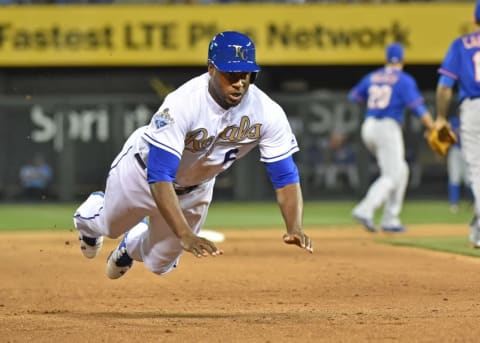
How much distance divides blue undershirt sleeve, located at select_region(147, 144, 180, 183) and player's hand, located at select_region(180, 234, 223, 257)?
40cm

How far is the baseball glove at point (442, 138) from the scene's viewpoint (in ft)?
35.7

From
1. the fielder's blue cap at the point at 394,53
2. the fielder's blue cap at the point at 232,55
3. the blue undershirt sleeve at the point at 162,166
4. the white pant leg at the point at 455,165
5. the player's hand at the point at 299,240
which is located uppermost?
the fielder's blue cap at the point at 232,55

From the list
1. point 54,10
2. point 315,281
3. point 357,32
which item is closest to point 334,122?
point 357,32

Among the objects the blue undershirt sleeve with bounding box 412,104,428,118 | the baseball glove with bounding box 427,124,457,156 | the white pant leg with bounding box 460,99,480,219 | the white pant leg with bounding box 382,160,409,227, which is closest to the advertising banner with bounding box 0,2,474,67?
the white pant leg with bounding box 382,160,409,227

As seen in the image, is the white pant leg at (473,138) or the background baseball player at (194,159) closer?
the background baseball player at (194,159)

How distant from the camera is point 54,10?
75.5ft

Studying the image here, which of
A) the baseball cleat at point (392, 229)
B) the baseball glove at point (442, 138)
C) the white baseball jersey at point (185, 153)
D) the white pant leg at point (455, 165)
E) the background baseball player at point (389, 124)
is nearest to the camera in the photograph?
the white baseball jersey at point (185, 153)

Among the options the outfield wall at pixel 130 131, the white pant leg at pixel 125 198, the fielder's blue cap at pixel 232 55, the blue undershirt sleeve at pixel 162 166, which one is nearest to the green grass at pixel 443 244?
the white pant leg at pixel 125 198

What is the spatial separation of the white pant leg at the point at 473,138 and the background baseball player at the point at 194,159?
408 centimetres

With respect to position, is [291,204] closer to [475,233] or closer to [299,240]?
[299,240]

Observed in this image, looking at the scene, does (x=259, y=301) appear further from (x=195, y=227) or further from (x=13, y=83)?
(x=13, y=83)

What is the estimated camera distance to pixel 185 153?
21.4 ft

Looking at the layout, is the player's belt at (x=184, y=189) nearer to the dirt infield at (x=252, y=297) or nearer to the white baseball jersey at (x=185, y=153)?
the white baseball jersey at (x=185, y=153)

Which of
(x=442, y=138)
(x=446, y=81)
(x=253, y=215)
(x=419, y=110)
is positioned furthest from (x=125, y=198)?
(x=253, y=215)
